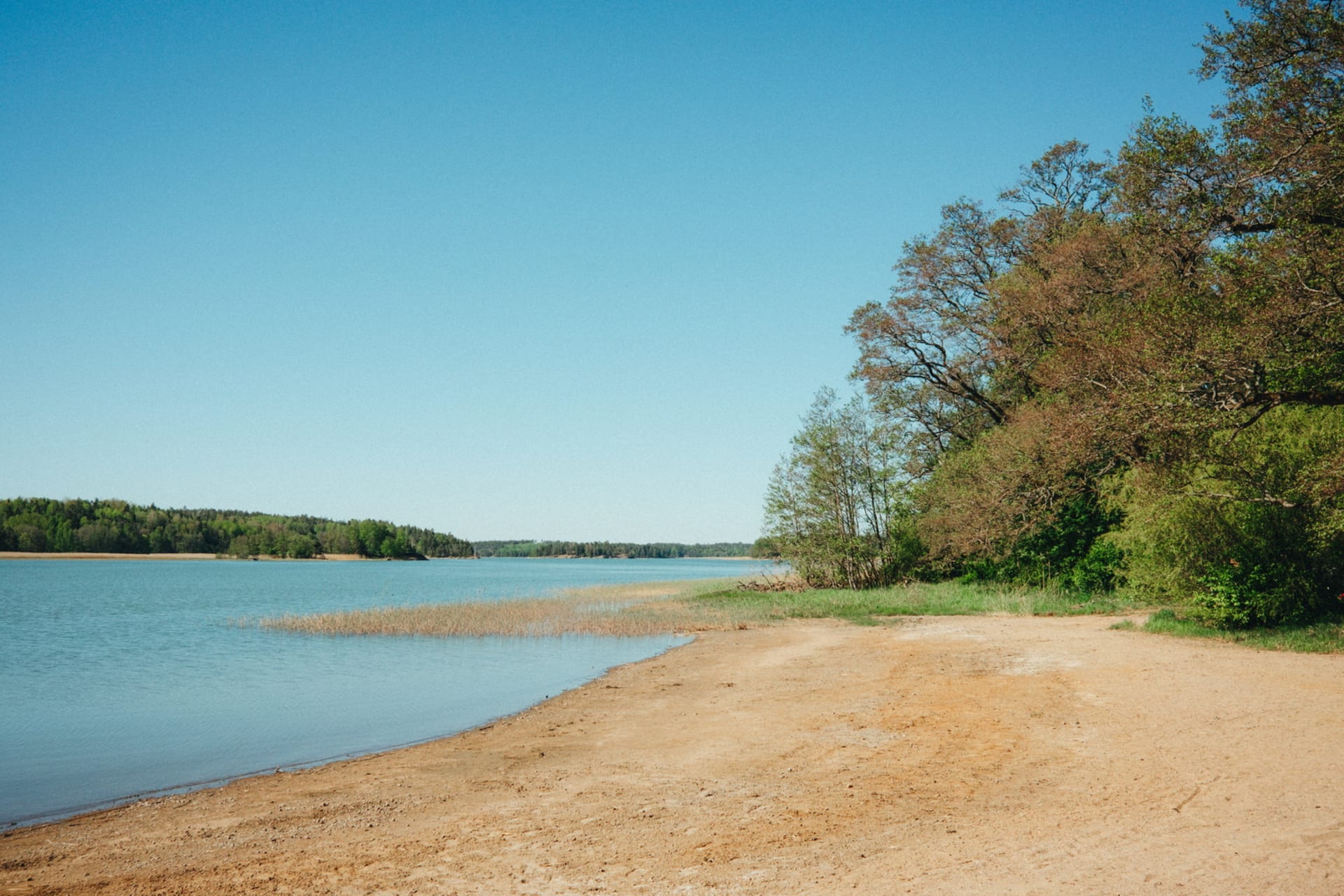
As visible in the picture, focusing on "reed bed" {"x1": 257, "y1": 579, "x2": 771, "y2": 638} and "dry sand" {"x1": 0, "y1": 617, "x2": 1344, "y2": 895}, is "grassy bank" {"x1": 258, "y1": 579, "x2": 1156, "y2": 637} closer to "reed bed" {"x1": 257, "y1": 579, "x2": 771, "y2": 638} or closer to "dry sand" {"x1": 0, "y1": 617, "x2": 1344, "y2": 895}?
"reed bed" {"x1": 257, "y1": 579, "x2": 771, "y2": 638}

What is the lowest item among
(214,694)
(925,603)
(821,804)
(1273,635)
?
(214,694)

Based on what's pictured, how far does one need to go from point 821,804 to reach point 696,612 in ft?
79.8

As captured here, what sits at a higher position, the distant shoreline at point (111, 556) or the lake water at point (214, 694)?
the distant shoreline at point (111, 556)

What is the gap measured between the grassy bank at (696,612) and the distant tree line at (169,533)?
391ft

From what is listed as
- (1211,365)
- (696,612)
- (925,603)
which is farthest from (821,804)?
(696,612)

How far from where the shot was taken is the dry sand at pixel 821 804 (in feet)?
20.2

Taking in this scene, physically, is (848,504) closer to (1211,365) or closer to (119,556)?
(1211,365)

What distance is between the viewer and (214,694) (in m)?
18.0

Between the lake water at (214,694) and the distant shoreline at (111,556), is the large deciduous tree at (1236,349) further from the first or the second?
the distant shoreline at (111,556)

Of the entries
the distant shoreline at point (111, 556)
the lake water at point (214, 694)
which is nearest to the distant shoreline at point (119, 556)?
the distant shoreline at point (111, 556)

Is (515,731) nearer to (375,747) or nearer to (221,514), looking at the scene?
(375,747)

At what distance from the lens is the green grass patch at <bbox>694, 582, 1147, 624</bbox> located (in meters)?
25.1

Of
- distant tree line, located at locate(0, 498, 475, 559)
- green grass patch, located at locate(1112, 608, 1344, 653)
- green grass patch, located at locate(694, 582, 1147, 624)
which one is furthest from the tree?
distant tree line, located at locate(0, 498, 475, 559)

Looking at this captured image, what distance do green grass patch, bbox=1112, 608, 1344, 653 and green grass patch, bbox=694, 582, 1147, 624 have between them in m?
5.61
